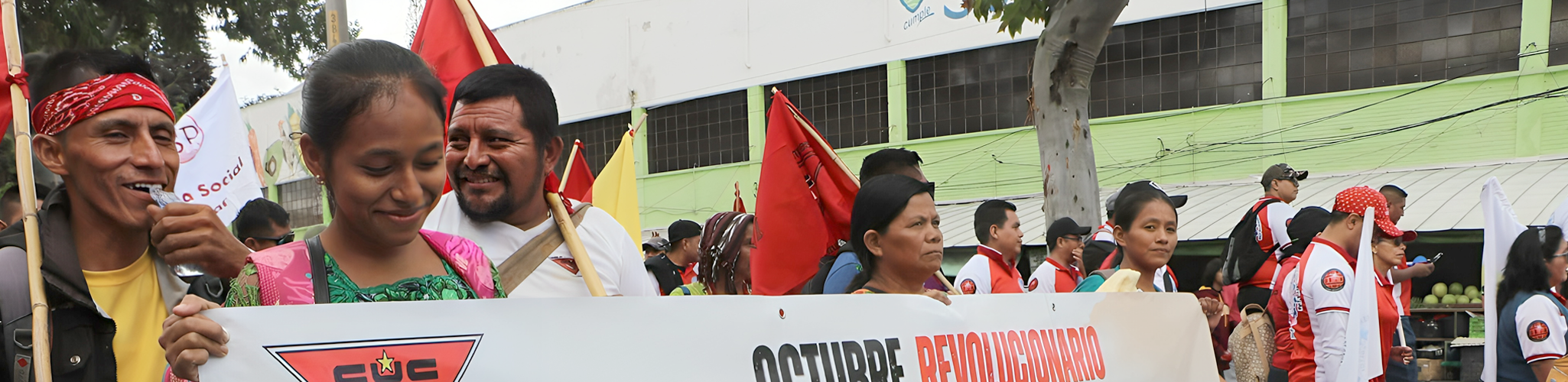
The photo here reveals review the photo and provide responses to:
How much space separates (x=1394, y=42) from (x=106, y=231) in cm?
1480

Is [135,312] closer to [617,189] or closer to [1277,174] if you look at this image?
[617,189]

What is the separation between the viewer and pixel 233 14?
36.8 feet

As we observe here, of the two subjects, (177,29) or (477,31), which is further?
(177,29)

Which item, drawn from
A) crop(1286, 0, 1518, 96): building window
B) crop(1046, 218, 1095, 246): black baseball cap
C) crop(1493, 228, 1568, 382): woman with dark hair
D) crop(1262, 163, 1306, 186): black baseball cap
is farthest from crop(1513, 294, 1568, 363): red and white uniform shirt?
crop(1286, 0, 1518, 96): building window

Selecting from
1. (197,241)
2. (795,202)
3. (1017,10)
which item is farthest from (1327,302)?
(197,241)

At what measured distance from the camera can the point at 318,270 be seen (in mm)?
1849

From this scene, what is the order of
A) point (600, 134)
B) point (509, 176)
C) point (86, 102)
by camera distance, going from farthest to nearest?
point (600, 134), point (509, 176), point (86, 102)

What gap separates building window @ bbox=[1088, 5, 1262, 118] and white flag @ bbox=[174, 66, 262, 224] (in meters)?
12.6

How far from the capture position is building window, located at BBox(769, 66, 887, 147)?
60.8 feet

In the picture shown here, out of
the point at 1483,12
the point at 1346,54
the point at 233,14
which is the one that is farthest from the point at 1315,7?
the point at 233,14

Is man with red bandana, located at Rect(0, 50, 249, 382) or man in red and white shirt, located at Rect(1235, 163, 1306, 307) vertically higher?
man with red bandana, located at Rect(0, 50, 249, 382)

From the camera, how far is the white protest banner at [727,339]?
5.90 feet

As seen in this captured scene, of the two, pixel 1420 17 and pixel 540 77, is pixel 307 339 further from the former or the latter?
pixel 1420 17

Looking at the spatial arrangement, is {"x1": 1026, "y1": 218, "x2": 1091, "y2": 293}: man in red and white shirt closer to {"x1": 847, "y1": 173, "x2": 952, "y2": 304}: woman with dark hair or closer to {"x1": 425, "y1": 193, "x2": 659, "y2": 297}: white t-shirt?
{"x1": 847, "y1": 173, "x2": 952, "y2": 304}: woman with dark hair
